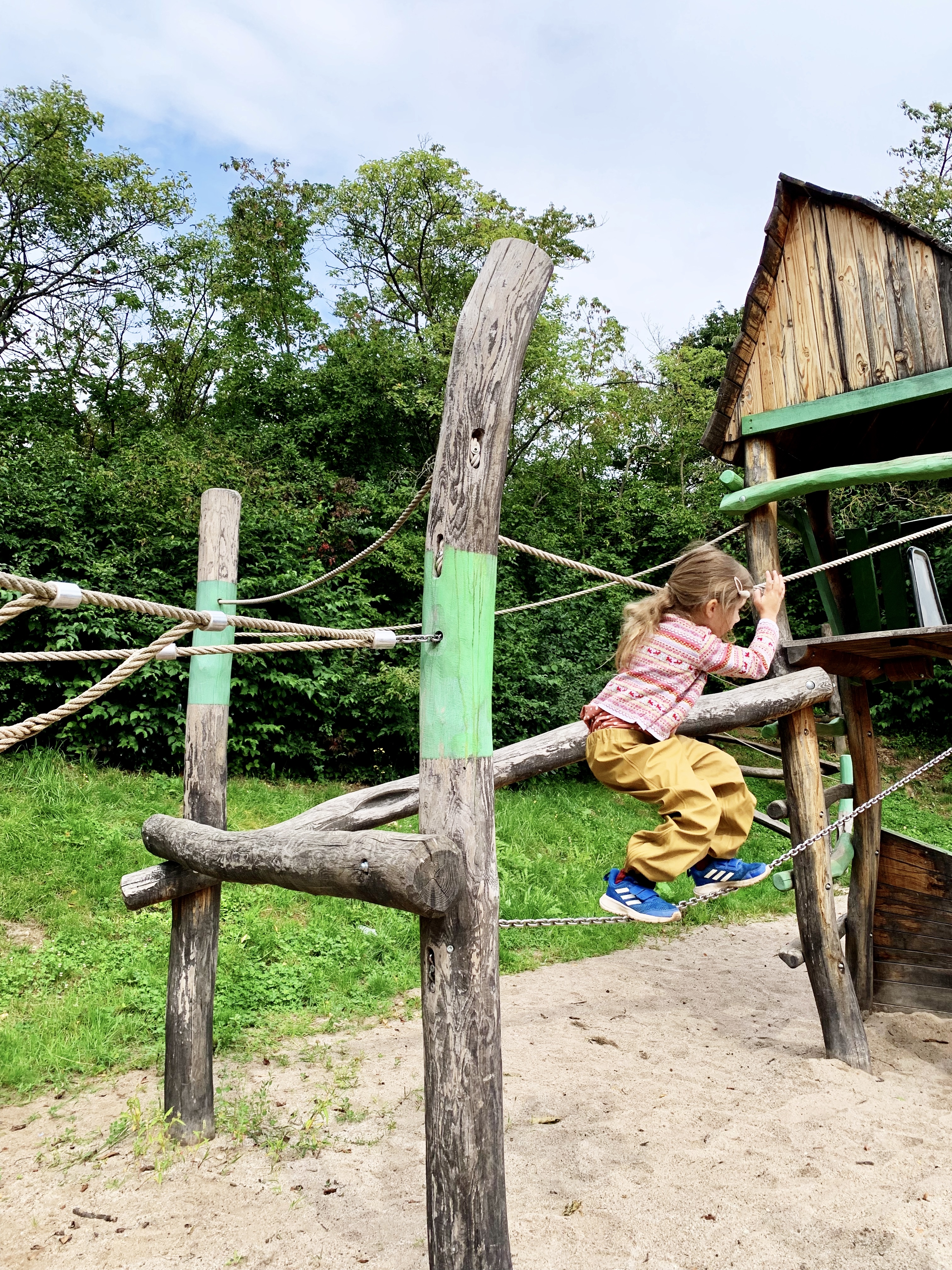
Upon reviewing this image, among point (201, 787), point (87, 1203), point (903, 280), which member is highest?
point (903, 280)

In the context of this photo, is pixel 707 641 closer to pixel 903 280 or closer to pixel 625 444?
pixel 903 280

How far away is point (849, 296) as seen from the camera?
14.0 feet

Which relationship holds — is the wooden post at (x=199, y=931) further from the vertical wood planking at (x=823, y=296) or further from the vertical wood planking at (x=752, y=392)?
the vertical wood planking at (x=823, y=296)

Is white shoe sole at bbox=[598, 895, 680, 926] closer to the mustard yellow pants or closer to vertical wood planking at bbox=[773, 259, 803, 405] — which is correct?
the mustard yellow pants

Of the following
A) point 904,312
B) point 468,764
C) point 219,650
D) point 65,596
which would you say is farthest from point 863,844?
point 65,596

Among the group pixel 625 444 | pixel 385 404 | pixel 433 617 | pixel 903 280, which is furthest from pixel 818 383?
pixel 625 444

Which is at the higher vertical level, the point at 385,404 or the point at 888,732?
the point at 385,404

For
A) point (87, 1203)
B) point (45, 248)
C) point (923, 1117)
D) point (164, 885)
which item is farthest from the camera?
point (45, 248)

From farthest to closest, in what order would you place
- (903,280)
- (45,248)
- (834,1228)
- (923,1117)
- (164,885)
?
(45,248) < (903,280) < (923,1117) < (164,885) < (834,1228)

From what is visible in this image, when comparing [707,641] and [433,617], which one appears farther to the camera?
[707,641]

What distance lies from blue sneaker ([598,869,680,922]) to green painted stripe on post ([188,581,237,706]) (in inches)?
72.6

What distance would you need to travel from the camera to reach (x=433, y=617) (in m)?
2.29

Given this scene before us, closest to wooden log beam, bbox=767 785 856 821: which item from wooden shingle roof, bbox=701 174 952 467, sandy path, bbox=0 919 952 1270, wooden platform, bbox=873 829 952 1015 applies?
wooden platform, bbox=873 829 952 1015

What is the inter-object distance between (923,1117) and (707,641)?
8.11 feet
